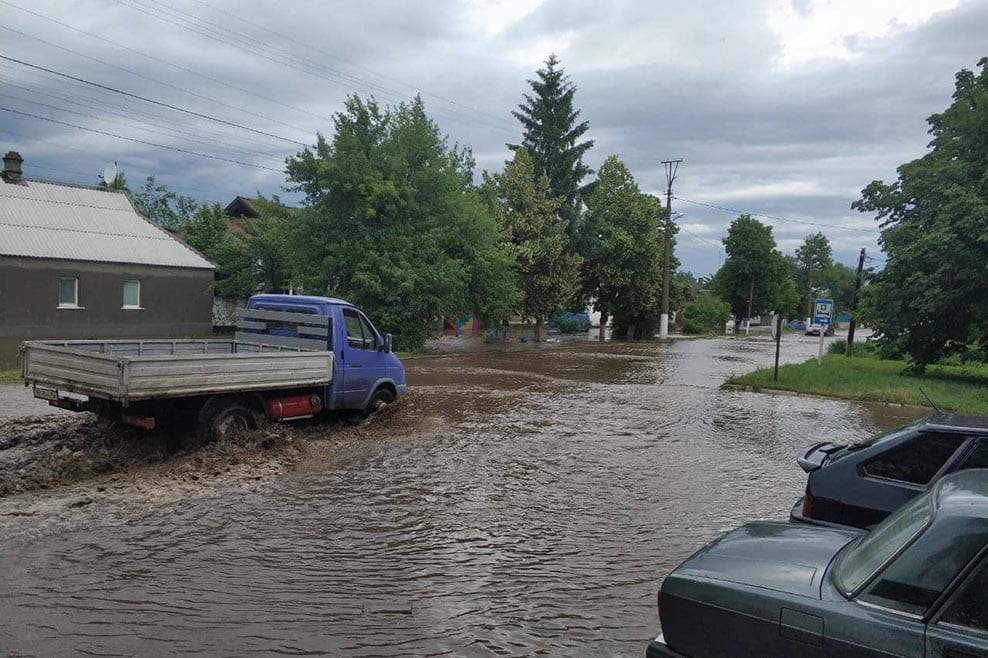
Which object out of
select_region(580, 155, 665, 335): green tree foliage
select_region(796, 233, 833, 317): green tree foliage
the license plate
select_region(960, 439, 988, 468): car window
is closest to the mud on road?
the license plate

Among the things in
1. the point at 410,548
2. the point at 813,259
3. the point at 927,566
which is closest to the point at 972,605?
the point at 927,566

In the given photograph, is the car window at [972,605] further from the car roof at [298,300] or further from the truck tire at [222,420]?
the car roof at [298,300]

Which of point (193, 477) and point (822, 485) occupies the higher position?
point (822, 485)

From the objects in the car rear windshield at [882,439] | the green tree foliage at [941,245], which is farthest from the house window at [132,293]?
the car rear windshield at [882,439]

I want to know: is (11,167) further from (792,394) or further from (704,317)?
(704,317)

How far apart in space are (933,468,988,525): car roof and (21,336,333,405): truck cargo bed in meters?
7.64

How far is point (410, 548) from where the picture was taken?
6133 mm

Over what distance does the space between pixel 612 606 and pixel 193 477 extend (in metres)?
5.19

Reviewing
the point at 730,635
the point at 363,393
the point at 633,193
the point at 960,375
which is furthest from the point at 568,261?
the point at 730,635

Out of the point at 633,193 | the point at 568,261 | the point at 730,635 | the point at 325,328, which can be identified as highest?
the point at 633,193

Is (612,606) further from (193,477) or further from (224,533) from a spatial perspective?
(193,477)

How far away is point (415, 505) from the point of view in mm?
7441

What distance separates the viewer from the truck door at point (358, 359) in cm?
1120

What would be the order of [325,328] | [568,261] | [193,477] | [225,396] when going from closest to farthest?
[193,477] < [225,396] < [325,328] < [568,261]
